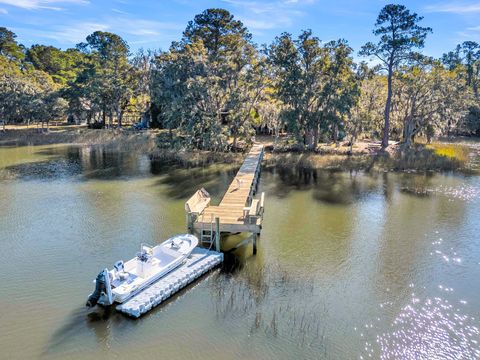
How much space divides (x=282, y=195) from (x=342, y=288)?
553 inches

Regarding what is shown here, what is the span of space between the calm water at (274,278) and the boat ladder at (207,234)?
128cm

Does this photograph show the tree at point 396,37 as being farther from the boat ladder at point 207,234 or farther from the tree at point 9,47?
the tree at point 9,47

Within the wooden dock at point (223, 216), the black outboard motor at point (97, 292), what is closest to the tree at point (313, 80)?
the wooden dock at point (223, 216)

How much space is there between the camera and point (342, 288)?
Answer: 1574cm

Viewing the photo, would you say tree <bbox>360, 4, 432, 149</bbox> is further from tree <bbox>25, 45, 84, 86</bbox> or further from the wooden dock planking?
tree <bbox>25, 45, 84, 86</bbox>

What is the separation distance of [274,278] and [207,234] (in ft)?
16.2

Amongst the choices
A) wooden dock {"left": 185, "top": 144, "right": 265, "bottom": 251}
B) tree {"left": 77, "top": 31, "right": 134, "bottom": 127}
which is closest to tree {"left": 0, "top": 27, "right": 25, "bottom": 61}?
tree {"left": 77, "top": 31, "right": 134, "bottom": 127}

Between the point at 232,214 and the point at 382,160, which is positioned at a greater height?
the point at 382,160

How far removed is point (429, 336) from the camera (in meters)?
12.8

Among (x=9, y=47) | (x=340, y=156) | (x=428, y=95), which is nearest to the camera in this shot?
(x=340, y=156)

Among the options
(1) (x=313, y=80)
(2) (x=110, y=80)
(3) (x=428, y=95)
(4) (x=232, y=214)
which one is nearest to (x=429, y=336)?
(4) (x=232, y=214)

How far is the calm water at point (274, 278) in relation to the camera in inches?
492

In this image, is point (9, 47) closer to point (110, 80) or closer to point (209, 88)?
point (110, 80)

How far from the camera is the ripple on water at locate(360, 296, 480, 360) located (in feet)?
39.4
